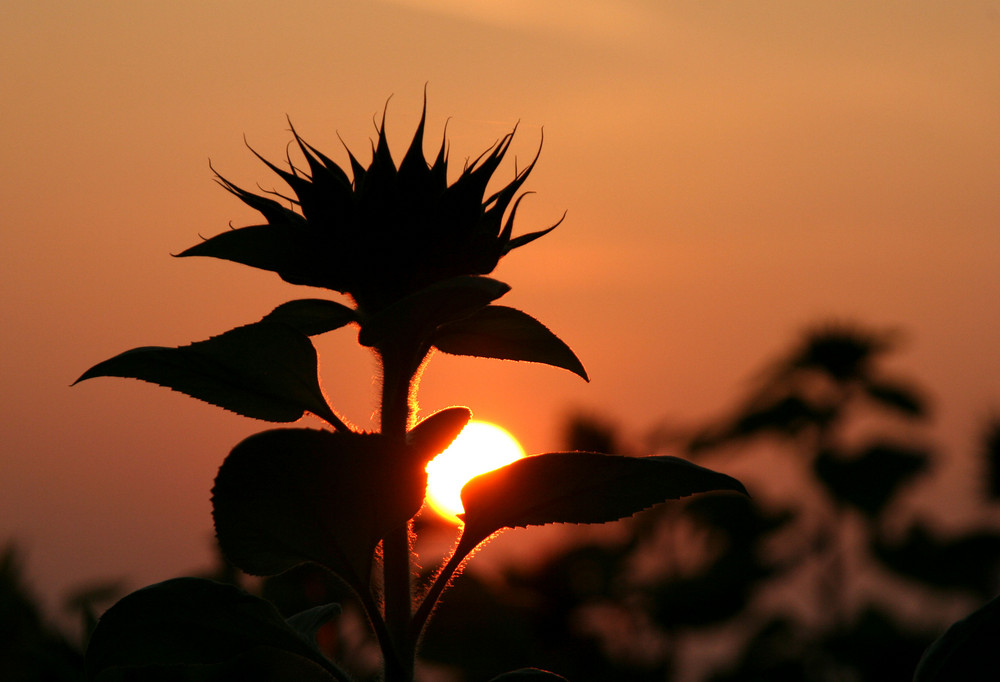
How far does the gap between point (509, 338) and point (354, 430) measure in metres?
0.26

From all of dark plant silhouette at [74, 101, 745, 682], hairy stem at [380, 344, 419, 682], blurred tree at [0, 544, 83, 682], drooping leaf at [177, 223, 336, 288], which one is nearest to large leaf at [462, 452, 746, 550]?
dark plant silhouette at [74, 101, 745, 682]

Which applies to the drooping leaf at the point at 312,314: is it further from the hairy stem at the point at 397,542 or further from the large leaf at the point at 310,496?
the large leaf at the point at 310,496

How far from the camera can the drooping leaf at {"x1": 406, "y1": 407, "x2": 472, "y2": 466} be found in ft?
4.56

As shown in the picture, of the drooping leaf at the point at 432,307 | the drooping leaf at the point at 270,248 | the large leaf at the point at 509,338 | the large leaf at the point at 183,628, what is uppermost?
the drooping leaf at the point at 270,248

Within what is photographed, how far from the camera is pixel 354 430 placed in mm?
1398

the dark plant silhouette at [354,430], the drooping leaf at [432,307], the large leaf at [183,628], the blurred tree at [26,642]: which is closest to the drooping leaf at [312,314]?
the dark plant silhouette at [354,430]

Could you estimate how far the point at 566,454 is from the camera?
140 cm

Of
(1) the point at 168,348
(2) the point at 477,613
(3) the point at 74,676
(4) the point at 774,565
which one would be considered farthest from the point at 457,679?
(1) the point at 168,348

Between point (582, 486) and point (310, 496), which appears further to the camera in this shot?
point (582, 486)

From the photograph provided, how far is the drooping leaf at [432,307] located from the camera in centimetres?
116

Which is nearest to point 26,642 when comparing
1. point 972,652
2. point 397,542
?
point 397,542

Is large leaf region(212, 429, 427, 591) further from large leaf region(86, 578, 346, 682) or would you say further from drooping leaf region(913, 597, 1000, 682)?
drooping leaf region(913, 597, 1000, 682)

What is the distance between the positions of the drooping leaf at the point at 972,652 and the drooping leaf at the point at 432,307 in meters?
0.85

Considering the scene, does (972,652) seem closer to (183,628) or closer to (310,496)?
(310,496)
